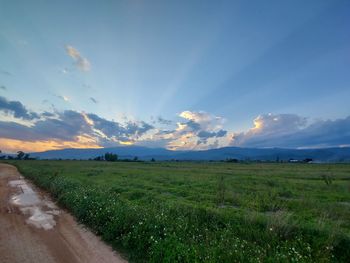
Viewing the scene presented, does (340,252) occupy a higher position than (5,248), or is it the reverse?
(5,248)

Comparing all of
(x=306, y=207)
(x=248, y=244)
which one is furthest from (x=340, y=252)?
(x=306, y=207)

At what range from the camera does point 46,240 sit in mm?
9492

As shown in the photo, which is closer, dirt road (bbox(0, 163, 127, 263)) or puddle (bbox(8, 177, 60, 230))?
dirt road (bbox(0, 163, 127, 263))

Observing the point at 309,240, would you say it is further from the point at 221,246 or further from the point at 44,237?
the point at 44,237

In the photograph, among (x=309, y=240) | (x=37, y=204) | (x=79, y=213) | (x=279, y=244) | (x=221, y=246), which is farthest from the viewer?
(x=37, y=204)

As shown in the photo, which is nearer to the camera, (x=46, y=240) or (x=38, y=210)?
(x=46, y=240)

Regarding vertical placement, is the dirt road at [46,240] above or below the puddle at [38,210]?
below

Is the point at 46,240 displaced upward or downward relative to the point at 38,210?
downward

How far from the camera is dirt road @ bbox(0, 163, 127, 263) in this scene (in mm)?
8047

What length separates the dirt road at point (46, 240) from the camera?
26.4 ft

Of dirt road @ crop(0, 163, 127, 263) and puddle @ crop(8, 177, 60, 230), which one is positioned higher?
puddle @ crop(8, 177, 60, 230)

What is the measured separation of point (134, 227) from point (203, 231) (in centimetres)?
276

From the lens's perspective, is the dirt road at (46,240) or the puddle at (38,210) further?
the puddle at (38,210)

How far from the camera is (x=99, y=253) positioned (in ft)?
28.0
